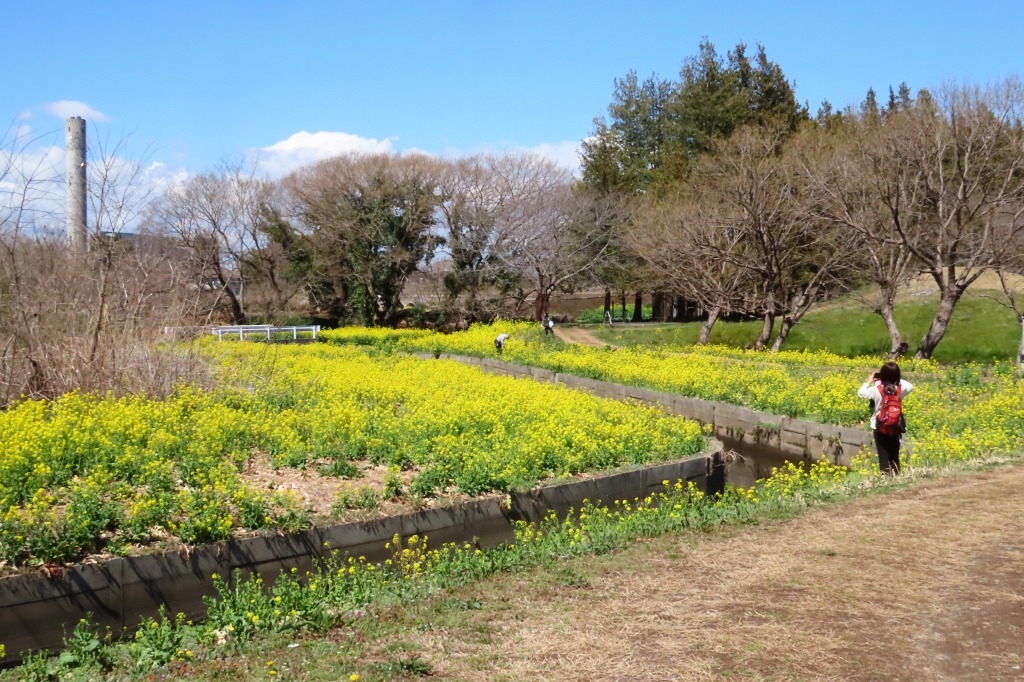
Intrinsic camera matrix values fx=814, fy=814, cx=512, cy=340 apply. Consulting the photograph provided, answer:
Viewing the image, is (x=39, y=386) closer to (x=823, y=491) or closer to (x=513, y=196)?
(x=823, y=491)

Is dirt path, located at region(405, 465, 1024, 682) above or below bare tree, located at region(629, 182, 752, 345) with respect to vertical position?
below

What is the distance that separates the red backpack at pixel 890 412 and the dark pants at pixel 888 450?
0.14 metres

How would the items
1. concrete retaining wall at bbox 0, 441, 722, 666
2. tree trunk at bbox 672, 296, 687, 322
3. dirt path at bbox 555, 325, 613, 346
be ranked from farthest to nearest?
tree trunk at bbox 672, 296, 687, 322, dirt path at bbox 555, 325, 613, 346, concrete retaining wall at bbox 0, 441, 722, 666

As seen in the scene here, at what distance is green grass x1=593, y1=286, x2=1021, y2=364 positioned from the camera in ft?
91.6

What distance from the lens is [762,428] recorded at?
547 inches

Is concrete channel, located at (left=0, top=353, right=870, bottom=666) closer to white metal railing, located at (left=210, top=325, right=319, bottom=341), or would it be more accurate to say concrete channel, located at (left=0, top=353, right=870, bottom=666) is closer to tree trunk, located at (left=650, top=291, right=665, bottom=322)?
white metal railing, located at (left=210, top=325, right=319, bottom=341)

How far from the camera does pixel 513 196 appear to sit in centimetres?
4231

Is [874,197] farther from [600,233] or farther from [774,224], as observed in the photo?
[600,233]

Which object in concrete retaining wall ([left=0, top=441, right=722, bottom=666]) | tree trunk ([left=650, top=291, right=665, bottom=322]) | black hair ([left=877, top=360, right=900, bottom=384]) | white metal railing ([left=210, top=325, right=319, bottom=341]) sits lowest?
concrete retaining wall ([left=0, top=441, right=722, bottom=666])

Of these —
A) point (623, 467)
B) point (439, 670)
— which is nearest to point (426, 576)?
point (439, 670)

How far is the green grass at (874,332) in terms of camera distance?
27.9 meters

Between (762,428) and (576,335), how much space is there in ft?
77.8

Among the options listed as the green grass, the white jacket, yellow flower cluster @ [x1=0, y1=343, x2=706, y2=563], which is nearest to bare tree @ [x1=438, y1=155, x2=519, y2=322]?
the green grass

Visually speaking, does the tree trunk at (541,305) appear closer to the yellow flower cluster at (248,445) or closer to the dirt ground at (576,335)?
the dirt ground at (576,335)
